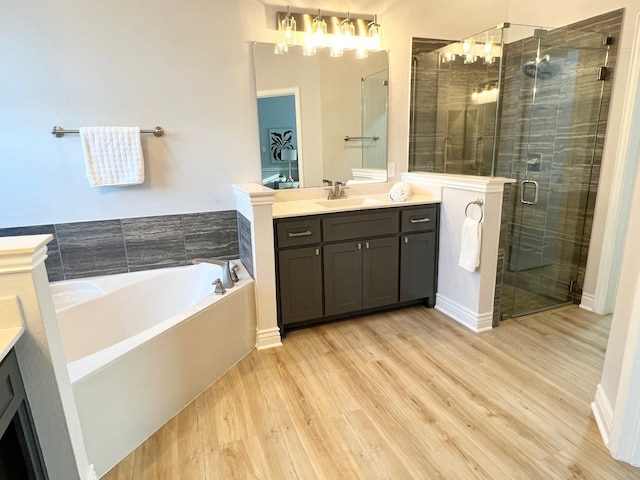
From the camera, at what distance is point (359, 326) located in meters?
2.90

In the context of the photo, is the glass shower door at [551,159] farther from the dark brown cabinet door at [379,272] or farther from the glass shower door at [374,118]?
the glass shower door at [374,118]

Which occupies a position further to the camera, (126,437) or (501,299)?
(501,299)

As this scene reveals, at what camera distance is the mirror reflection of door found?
→ 113 inches

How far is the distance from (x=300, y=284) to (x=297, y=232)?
37 cm

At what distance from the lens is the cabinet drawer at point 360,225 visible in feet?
8.80

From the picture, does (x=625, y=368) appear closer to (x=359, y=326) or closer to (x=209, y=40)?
(x=359, y=326)

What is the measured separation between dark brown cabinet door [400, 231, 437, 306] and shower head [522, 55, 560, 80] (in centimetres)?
147

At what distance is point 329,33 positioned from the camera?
292 cm

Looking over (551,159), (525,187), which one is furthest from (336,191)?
(551,159)

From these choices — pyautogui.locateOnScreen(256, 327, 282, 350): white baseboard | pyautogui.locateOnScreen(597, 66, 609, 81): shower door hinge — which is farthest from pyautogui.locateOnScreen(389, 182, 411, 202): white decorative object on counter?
pyautogui.locateOnScreen(597, 66, 609, 81): shower door hinge

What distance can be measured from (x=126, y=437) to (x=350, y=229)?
177 centimetres

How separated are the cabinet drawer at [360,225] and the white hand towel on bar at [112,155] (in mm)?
1335

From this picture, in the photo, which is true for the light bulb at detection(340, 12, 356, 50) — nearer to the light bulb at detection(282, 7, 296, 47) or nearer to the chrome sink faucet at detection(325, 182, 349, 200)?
the light bulb at detection(282, 7, 296, 47)

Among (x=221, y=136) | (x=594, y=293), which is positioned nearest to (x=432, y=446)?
(x=594, y=293)
